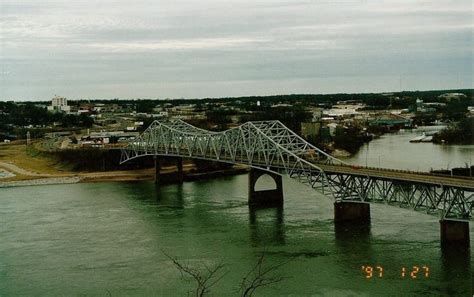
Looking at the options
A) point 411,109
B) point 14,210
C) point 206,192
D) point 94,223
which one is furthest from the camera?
point 411,109

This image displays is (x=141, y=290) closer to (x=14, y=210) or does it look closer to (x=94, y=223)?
(x=94, y=223)

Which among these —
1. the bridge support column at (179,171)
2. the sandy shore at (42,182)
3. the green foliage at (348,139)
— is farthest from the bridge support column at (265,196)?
the green foliage at (348,139)

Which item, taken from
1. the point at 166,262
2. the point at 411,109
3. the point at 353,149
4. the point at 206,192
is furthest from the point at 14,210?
the point at 411,109

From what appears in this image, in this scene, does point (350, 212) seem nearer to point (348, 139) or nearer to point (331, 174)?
point (331, 174)

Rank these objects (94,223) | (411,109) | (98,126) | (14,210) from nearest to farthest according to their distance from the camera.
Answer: (94,223)
(14,210)
(98,126)
(411,109)

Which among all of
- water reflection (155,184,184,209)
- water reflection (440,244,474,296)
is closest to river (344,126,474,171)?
water reflection (155,184,184,209)

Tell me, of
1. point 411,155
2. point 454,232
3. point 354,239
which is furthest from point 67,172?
point 454,232
